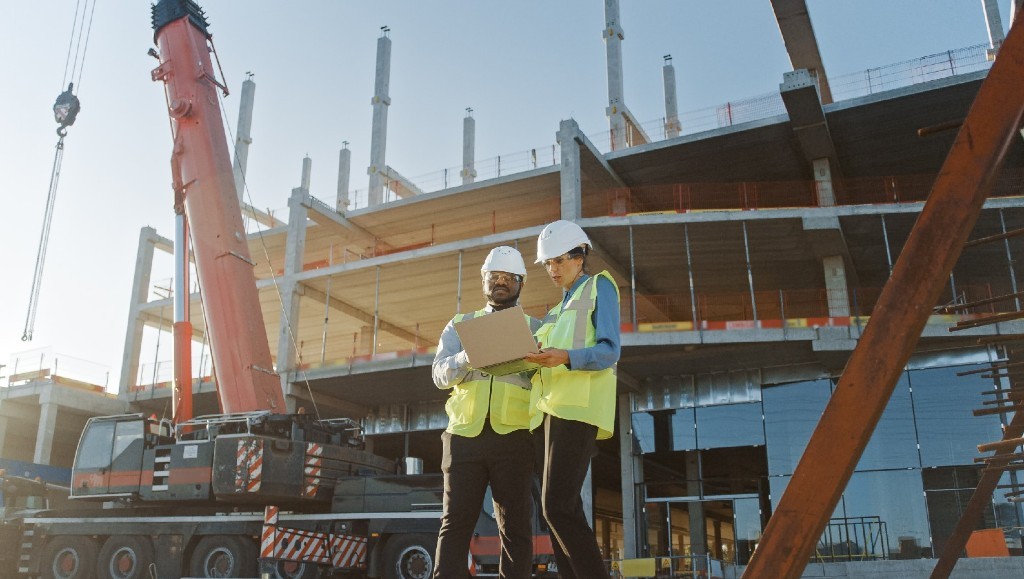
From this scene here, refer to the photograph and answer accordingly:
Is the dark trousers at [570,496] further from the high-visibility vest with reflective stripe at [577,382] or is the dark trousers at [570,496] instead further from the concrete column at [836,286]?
the concrete column at [836,286]

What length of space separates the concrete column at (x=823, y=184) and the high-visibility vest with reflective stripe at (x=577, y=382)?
1955 cm

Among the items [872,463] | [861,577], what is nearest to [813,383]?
[872,463]

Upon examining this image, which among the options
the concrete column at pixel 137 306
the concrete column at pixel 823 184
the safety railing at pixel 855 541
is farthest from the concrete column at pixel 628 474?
the concrete column at pixel 137 306

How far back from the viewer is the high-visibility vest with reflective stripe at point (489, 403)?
141 inches

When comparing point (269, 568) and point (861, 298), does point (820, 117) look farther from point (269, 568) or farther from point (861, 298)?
point (269, 568)

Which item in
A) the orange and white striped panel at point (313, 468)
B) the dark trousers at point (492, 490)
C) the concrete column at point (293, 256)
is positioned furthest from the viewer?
the concrete column at point (293, 256)

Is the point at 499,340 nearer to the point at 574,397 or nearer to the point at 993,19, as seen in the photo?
the point at 574,397

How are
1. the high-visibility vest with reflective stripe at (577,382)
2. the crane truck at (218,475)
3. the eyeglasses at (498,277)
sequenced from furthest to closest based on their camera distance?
the crane truck at (218,475)
the eyeglasses at (498,277)
the high-visibility vest with reflective stripe at (577,382)

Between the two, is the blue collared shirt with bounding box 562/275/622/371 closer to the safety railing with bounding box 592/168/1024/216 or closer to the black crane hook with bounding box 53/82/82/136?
the black crane hook with bounding box 53/82/82/136

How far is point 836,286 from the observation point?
2081 cm

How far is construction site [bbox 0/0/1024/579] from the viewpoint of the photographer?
18.5 m

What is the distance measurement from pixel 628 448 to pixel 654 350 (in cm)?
339

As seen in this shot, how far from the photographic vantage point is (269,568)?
401 inches

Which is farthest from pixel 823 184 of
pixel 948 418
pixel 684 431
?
pixel 684 431
